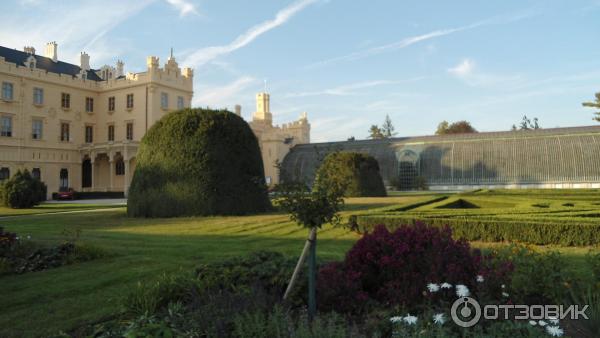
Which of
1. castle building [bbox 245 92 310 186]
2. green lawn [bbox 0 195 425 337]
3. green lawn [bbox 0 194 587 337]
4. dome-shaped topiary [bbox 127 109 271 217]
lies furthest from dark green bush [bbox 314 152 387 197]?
castle building [bbox 245 92 310 186]

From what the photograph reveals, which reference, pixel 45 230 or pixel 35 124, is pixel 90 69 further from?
pixel 45 230

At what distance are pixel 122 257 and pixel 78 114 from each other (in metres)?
42.8

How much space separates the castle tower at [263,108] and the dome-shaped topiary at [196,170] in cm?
4536

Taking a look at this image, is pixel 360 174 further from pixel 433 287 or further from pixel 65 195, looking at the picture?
pixel 65 195

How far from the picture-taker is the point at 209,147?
1703cm

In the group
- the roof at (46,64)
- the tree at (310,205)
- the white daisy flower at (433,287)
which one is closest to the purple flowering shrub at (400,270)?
the white daisy flower at (433,287)

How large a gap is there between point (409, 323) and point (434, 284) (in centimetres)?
94

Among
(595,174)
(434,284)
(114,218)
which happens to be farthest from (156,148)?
(595,174)

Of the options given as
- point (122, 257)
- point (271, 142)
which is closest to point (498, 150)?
point (271, 142)

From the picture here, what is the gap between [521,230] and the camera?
9.57 meters

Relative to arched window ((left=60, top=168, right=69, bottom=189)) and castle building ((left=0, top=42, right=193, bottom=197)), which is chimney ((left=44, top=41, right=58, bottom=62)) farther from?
arched window ((left=60, top=168, right=69, bottom=189))

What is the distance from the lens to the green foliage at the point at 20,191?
24562mm

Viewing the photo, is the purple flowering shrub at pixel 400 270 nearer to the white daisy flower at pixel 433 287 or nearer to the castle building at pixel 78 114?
the white daisy flower at pixel 433 287

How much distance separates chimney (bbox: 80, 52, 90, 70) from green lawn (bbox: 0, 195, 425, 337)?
4071 centimetres
